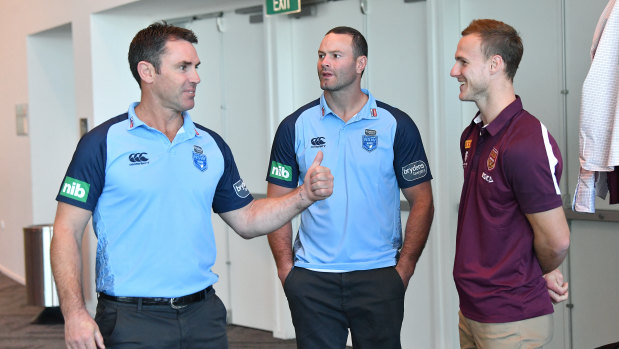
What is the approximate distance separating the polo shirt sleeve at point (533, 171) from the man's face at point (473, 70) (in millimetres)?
243

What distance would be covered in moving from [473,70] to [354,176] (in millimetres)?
707

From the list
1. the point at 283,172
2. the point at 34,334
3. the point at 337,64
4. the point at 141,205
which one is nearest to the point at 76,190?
the point at 141,205

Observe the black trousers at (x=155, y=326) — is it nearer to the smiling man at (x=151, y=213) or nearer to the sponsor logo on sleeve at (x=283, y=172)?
the smiling man at (x=151, y=213)

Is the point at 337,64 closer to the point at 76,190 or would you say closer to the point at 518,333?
the point at 76,190

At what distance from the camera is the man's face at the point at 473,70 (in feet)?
8.05

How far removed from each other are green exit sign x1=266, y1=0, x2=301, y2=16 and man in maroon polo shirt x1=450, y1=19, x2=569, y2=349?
7.61ft

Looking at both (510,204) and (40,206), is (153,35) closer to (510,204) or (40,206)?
(510,204)

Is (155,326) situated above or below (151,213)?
below

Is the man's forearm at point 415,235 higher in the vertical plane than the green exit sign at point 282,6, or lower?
lower

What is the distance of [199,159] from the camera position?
103 inches

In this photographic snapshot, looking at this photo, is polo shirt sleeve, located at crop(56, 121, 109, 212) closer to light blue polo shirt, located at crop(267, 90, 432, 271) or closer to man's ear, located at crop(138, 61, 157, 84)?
man's ear, located at crop(138, 61, 157, 84)

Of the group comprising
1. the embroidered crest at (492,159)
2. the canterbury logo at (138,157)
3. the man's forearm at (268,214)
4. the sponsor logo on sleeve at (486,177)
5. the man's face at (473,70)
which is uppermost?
the man's face at (473,70)

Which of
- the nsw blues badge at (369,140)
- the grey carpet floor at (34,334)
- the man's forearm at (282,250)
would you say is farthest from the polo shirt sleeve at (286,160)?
the grey carpet floor at (34,334)

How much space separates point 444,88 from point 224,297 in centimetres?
263
